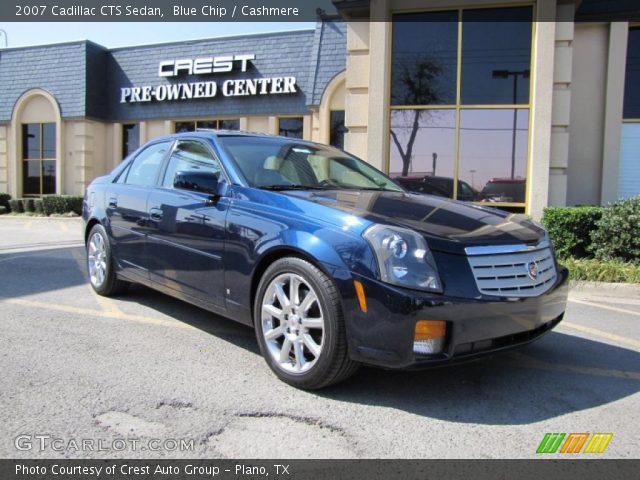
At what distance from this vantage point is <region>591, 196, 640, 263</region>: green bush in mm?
7314

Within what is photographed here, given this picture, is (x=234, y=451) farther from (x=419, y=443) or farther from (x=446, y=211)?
(x=446, y=211)

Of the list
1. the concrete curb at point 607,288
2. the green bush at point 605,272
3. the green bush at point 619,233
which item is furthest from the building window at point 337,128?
the concrete curb at point 607,288

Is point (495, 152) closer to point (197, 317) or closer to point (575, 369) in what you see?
point (575, 369)

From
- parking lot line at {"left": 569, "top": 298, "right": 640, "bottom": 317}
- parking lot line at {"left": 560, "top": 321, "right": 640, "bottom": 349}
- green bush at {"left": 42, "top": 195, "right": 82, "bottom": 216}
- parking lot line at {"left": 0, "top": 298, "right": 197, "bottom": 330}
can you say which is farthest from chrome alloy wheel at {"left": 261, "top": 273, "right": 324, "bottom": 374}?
green bush at {"left": 42, "top": 195, "right": 82, "bottom": 216}

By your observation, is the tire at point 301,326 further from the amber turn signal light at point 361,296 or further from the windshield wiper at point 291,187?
the windshield wiper at point 291,187

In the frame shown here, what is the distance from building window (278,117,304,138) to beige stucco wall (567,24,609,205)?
7950mm

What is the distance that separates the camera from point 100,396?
10.3 feet

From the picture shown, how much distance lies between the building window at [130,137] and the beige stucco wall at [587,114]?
13858mm

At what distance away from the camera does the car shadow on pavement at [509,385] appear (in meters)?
3.06

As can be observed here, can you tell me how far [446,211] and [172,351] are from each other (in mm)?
2202

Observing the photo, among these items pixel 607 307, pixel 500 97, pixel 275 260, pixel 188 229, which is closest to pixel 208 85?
pixel 500 97

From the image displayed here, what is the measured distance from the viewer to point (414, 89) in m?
9.80

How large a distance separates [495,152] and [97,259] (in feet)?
22.7

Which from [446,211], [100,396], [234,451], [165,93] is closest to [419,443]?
[234,451]
